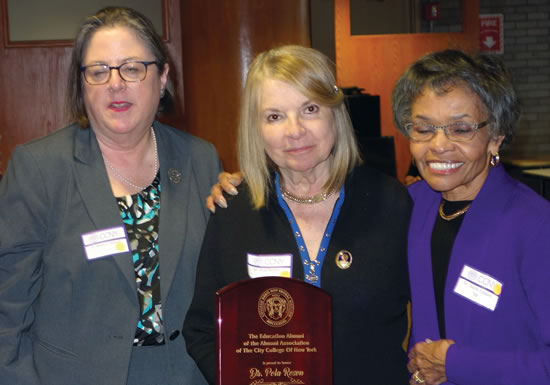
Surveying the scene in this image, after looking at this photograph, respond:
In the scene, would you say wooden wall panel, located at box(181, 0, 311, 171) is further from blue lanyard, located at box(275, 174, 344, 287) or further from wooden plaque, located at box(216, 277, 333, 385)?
wooden plaque, located at box(216, 277, 333, 385)

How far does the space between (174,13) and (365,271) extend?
258 cm

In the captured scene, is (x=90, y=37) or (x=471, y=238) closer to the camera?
(x=471, y=238)

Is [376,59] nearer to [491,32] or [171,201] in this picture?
[491,32]

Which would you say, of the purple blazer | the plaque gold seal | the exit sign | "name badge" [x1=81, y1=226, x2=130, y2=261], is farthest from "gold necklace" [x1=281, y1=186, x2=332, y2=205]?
the exit sign

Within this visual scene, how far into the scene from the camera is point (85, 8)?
12.4 ft

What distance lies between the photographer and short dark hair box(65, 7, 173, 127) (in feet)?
6.52

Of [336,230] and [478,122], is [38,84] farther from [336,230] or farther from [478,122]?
[478,122]

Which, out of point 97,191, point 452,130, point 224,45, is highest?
point 224,45

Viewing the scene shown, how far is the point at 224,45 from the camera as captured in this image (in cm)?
451

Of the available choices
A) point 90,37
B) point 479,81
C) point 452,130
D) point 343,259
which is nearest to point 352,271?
point 343,259

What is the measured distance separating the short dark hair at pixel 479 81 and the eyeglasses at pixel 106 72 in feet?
2.98

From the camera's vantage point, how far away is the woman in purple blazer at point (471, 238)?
161cm

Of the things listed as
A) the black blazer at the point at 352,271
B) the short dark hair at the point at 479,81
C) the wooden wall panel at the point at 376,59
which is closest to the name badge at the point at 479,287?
the black blazer at the point at 352,271

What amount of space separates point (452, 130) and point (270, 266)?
0.68 meters
